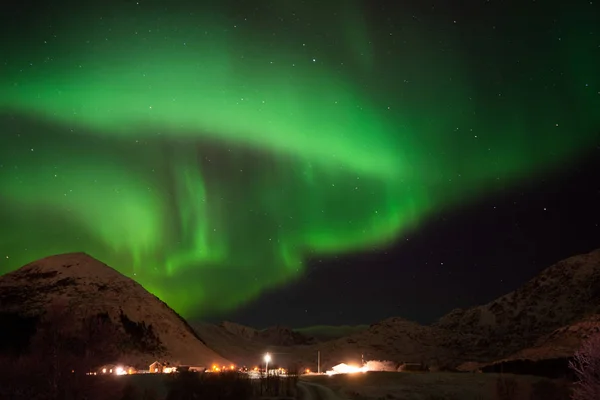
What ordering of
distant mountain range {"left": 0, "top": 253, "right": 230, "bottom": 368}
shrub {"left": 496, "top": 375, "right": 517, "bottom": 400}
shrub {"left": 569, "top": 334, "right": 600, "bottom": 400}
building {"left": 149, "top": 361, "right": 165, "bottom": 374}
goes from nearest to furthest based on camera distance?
shrub {"left": 569, "top": 334, "right": 600, "bottom": 400} < shrub {"left": 496, "top": 375, "right": 517, "bottom": 400} < building {"left": 149, "top": 361, "right": 165, "bottom": 374} < distant mountain range {"left": 0, "top": 253, "right": 230, "bottom": 368}

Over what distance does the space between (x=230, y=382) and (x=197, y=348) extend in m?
115

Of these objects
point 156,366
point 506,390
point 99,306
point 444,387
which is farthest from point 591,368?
point 99,306

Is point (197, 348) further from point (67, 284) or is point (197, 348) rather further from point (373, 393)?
point (373, 393)

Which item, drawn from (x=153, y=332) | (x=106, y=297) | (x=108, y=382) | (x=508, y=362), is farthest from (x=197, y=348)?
(x=108, y=382)

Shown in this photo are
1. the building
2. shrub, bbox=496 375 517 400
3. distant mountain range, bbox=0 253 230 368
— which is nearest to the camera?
shrub, bbox=496 375 517 400

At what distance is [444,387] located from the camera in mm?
83250

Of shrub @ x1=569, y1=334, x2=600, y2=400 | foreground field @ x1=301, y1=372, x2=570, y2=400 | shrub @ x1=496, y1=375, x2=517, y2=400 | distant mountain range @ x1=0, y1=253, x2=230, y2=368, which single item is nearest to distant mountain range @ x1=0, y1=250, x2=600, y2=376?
distant mountain range @ x1=0, y1=253, x2=230, y2=368

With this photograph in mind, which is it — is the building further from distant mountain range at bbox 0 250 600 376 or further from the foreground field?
the foreground field

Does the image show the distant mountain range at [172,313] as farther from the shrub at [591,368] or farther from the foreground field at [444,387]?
the shrub at [591,368]

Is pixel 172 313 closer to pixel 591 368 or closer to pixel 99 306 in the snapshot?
pixel 99 306

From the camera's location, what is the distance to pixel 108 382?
1654 inches

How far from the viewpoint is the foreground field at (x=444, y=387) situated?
70938mm

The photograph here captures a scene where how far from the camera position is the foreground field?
233 ft

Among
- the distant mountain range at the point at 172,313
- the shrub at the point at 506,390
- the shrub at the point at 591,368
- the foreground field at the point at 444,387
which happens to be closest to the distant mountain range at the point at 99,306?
the distant mountain range at the point at 172,313
